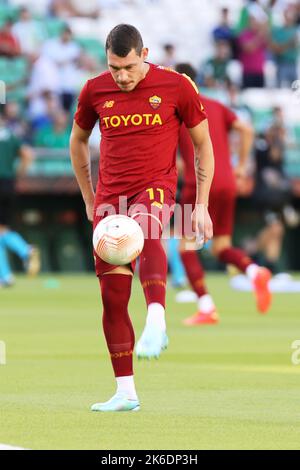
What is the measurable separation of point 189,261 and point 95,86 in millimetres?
6853

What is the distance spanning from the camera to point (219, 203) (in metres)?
15.6

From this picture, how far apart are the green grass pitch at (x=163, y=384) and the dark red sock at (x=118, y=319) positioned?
0.30 metres

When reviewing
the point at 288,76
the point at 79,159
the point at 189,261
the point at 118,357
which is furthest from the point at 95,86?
the point at 288,76

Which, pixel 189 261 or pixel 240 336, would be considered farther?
pixel 189 261

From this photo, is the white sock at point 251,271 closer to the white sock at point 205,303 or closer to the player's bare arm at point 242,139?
the white sock at point 205,303

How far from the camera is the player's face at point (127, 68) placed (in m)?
7.79

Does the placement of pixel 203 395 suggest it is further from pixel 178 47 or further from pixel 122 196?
pixel 178 47

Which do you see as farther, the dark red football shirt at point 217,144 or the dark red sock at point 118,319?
the dark red football shirt at point 217,144

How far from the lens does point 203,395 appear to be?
880cm

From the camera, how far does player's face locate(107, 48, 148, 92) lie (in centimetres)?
779

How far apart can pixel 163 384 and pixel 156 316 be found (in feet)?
4.86

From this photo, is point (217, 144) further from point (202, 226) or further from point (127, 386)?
point (127, 386)

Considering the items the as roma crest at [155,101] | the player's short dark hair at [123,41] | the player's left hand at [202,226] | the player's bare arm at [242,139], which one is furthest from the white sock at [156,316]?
the player's bare arm at [242,139]

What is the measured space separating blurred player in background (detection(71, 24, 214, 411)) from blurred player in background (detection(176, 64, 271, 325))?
559 centimetres
